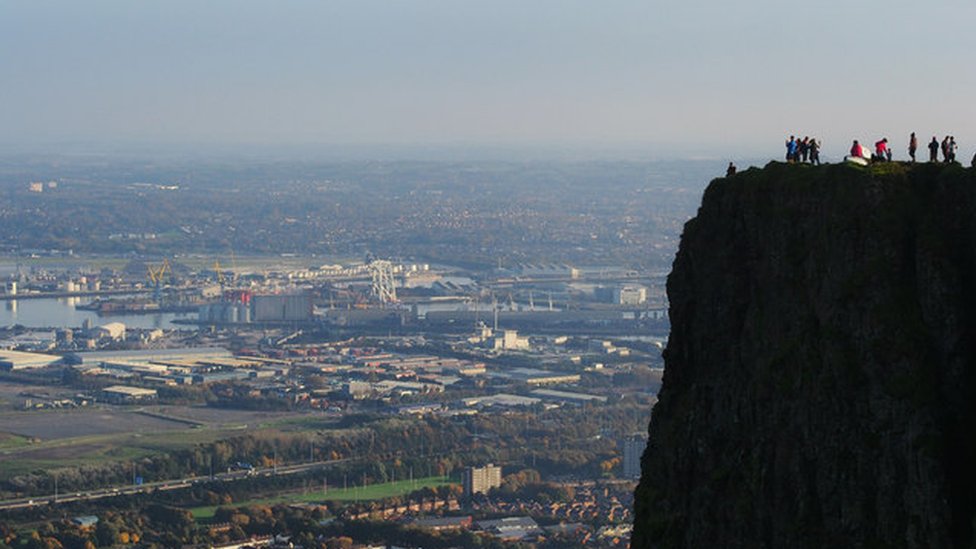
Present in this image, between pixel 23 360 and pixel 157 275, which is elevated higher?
pixel 23 360

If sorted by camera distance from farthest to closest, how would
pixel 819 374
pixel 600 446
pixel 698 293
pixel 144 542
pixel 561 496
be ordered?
pixel 600 446, pixel 561 496, pixel 144 542, pixel 698 293, pixel 819 374

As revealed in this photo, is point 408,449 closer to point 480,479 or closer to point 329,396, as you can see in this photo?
point 480,479

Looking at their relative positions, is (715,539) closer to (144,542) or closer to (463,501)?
(144,542)

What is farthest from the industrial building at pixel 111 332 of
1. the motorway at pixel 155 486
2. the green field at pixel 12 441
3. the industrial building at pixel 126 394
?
the motorway at pixel 155 486

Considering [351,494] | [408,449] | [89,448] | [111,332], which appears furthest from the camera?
[111,332]

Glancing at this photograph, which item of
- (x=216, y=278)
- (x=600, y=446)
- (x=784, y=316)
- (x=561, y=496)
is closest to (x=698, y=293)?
(x=784, y=316)

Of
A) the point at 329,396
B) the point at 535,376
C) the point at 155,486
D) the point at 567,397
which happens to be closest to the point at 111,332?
the point at 535,376

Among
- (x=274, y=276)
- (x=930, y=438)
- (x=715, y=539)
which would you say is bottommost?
(x=274, y=276)
